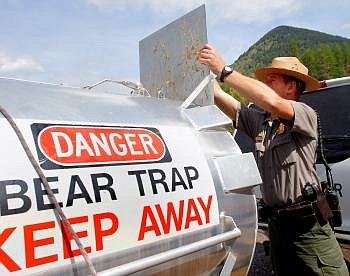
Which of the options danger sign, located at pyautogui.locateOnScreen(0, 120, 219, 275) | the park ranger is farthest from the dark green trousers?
danger sign, located at pyautogui.locateOnScreen(0, 120, 219, 275)

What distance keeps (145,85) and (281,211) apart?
3.38 feet

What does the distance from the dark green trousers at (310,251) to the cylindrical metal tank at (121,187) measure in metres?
0.63

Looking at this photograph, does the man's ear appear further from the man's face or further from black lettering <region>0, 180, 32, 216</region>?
black lettering <region>0, 180, 32, 216</region>

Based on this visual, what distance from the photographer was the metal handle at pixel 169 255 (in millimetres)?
1498

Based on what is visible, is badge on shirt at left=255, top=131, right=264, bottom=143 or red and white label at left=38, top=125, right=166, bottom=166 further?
badge on shirt at left=255, top=131, right=264, bottom=143

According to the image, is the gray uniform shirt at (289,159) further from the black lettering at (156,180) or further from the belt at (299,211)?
the black lettering at (156,180)

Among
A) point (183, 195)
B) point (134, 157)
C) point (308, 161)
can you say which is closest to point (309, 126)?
point (308, 161)

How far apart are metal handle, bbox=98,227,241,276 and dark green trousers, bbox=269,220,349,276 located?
847 mm

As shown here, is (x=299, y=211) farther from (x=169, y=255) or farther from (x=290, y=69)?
(x=169, y=255)

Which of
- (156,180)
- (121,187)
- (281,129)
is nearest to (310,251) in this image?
(281,129)

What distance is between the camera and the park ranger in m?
2.49

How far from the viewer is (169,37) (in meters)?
2.41

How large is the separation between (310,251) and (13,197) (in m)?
1.86

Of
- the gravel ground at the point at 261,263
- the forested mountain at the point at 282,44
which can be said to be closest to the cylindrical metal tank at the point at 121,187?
the gravel ground at the point at 261,263
